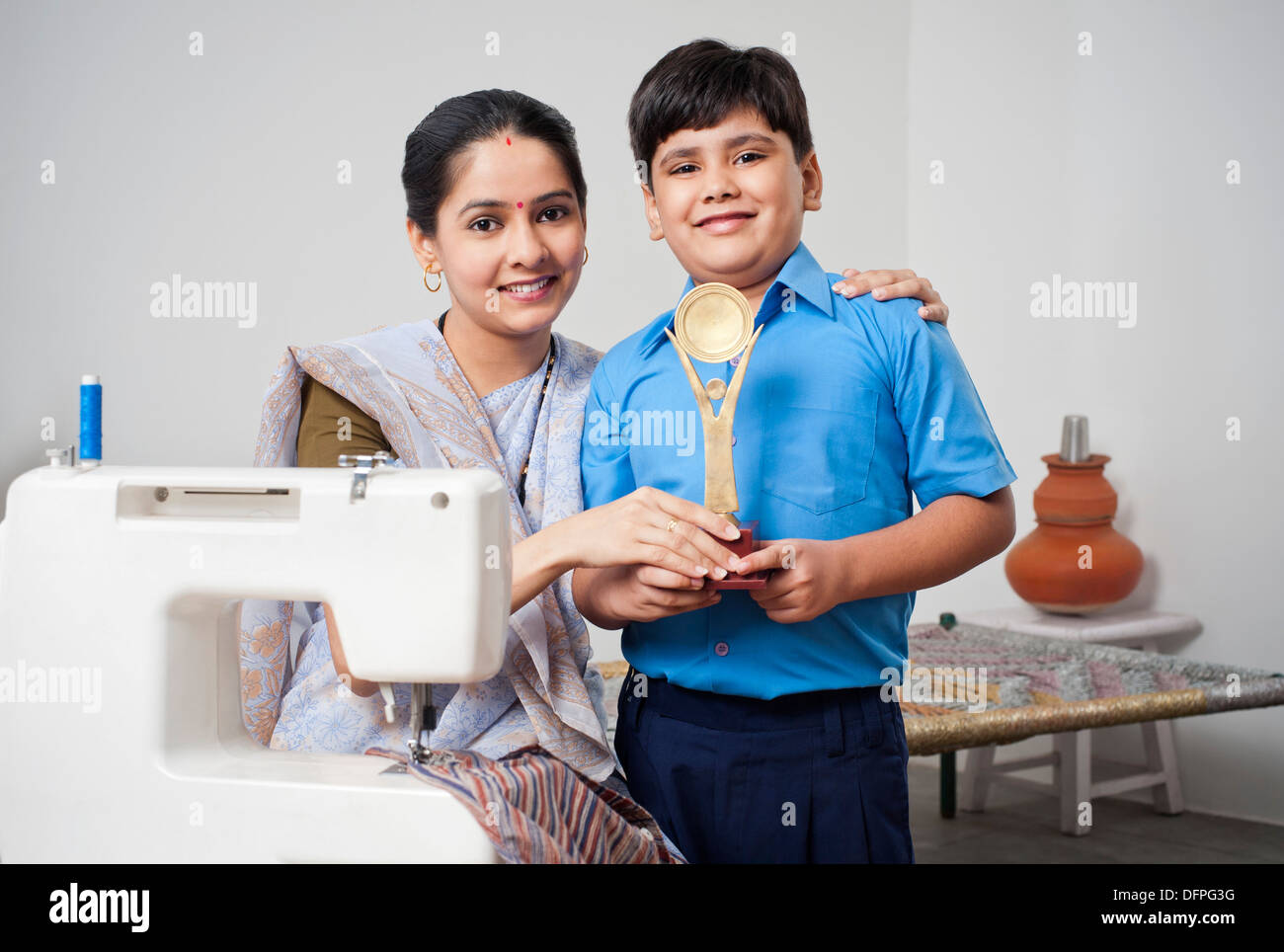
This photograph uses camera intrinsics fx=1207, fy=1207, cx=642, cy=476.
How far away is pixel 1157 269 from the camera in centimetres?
417

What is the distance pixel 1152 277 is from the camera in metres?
4.19

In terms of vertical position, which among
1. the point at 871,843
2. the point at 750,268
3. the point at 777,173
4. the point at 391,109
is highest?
the point at 391,109

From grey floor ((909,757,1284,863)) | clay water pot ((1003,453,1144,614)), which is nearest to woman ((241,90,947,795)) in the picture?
grey floor ((909,757,1284,863))

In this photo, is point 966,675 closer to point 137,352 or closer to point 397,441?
point 397,441

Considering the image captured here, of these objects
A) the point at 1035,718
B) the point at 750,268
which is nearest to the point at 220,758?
the point at 750,268

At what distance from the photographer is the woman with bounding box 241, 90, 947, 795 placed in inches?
55.3

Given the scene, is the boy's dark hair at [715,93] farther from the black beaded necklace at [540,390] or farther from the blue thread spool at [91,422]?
the blue thread spool at [91,422]

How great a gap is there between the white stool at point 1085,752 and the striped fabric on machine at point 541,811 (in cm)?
276

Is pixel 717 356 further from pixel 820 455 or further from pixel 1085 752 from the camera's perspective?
pixel 1085 752

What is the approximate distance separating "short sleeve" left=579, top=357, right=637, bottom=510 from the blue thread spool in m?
0.59

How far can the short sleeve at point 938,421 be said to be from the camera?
4.73 ft

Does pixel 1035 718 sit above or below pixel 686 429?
below
